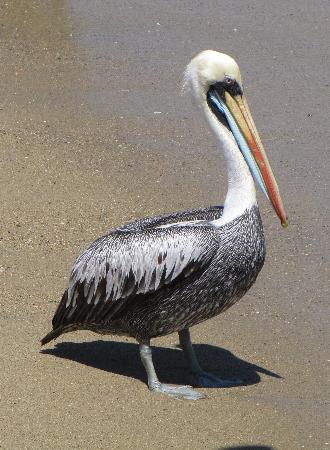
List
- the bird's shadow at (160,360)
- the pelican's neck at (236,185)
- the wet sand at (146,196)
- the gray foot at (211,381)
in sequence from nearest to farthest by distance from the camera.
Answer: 1. the wet sand at (146,196)
2. the pelican's neck at (236,185)
3. the gray foot at (211,381)
4. the bird's shadow at (160,360)

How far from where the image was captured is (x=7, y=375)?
6.84 metres

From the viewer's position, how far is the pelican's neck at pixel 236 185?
6.64m

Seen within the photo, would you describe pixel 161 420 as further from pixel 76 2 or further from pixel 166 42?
pixel 76 2

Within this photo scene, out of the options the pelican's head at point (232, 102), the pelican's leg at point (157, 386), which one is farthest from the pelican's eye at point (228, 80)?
the pelican's leg at point (157, 386)

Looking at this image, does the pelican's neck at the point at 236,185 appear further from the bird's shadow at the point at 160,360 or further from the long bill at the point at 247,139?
the bird's shadow at the point at 160,360

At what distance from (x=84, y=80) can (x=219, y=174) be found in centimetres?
298

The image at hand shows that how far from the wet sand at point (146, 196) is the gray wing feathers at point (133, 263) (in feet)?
1.80

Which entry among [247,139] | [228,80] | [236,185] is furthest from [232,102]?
[236,185]

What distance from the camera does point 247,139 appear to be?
6715mm

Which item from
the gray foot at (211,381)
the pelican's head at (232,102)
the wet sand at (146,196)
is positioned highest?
the pelican's head at (232,102)

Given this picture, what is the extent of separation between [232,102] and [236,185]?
521 mm

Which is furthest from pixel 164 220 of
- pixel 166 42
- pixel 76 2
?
pixel 76 2

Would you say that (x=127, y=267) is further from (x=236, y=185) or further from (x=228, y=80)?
(x=228, y=80)

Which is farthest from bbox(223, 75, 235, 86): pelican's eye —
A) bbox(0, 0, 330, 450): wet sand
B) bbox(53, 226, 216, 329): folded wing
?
bbox(0, 0, 330, 450): wet sand
